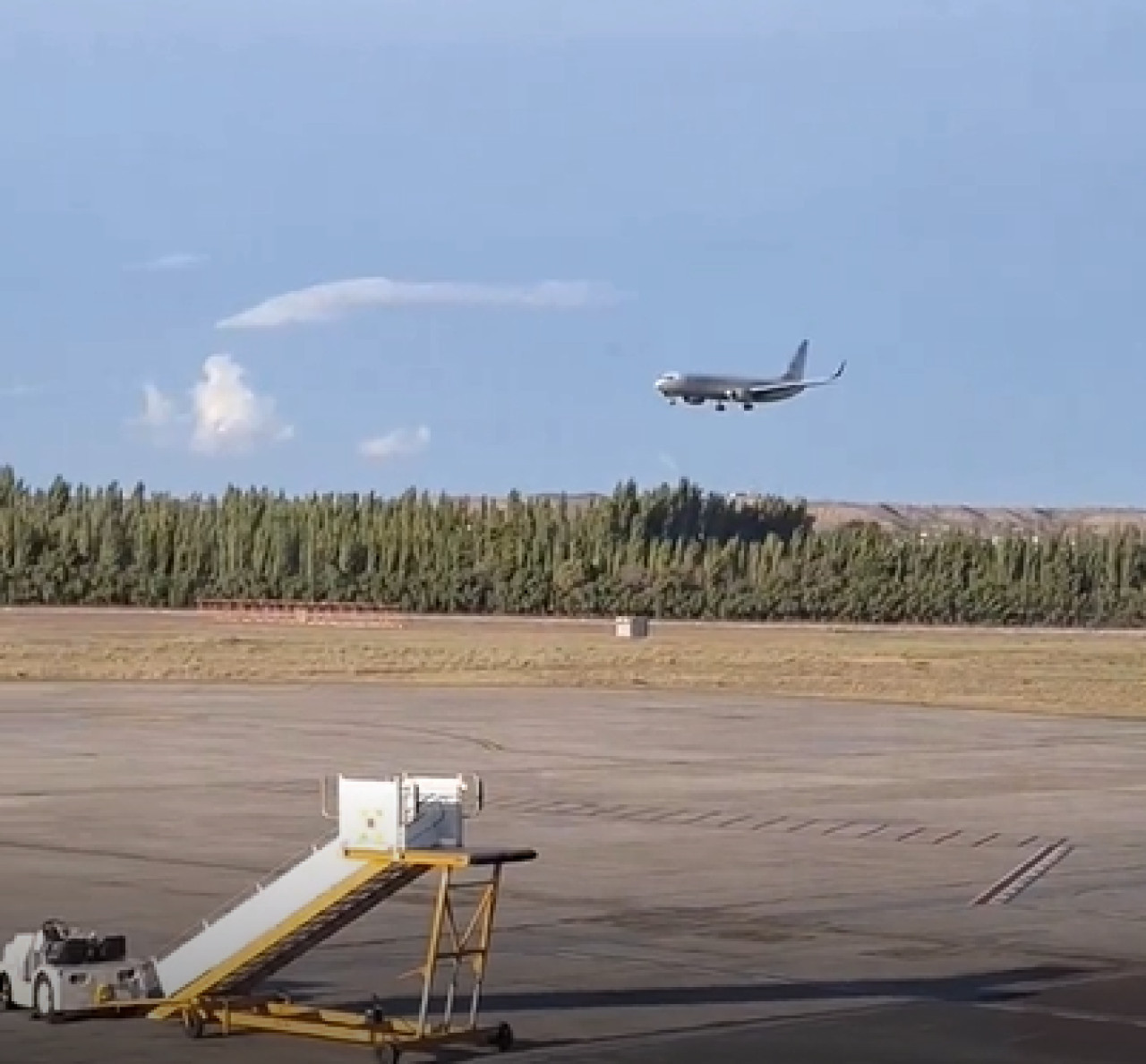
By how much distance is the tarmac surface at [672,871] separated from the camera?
17188 millimetres

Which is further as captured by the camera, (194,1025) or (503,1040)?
(194,1025)

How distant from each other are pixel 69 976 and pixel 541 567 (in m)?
135

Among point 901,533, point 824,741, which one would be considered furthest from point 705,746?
point 901,533

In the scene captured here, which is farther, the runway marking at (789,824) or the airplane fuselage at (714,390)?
the airplane fuselage at (714,390)

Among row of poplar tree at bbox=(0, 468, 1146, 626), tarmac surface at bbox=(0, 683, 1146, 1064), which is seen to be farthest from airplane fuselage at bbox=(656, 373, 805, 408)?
tarmac surface at bbox=(0, 683, 1146, 1064)

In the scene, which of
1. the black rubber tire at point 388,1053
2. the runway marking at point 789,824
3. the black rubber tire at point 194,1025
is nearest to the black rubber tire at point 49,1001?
the black rubber tire at point 194,1025

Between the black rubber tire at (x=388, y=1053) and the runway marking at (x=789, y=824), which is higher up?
the runway marking at (x=789, y=824)

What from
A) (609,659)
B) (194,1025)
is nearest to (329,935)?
(194,1025)

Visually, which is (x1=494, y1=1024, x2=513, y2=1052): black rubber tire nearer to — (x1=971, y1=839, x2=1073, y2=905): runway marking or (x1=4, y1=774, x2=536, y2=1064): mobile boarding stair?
(x1=4, y1=774, x2=536, y2=1064): mobile boarding stair

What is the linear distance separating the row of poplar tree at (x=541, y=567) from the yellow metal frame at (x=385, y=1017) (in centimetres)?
Result: 12883

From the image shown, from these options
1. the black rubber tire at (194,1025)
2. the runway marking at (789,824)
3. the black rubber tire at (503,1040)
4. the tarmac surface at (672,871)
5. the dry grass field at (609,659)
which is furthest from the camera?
the dry grass field at (609,659)

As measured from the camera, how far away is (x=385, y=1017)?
665 inches

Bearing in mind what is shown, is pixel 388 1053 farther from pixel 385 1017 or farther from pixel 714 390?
pixel 714 390

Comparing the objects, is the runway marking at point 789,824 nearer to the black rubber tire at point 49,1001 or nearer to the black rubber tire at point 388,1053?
the black rubber tire at point 49,1001
